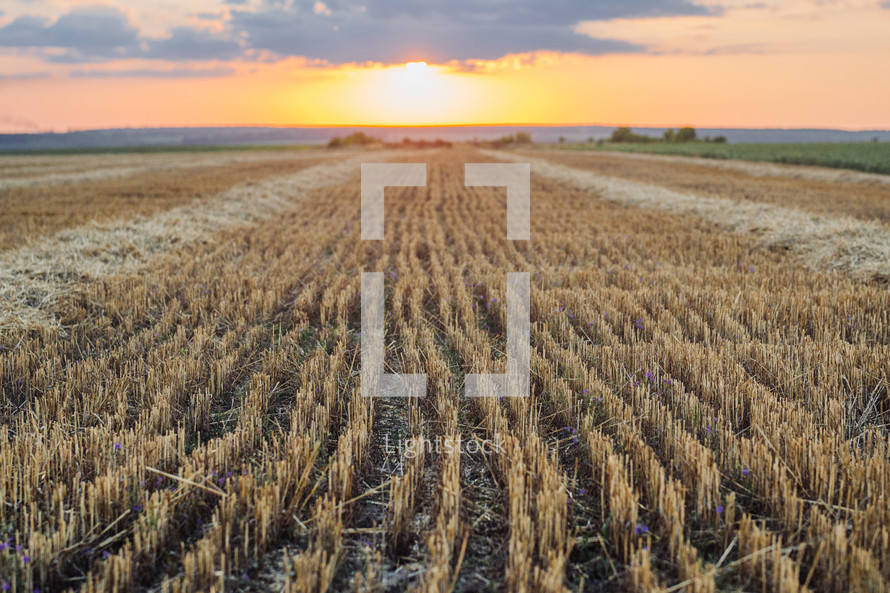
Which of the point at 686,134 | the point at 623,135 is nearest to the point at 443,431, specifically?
the point at 686,134

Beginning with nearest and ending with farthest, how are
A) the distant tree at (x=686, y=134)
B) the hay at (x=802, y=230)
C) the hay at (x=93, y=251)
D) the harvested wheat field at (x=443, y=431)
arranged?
the harvested wheat field at (x=443, y=431), the hay at (x=93, y=251), the hay at (x=802, y=230), the distant tree at (x=686, y=134)

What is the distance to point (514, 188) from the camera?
25391mm

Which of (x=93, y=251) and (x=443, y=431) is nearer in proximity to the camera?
(x=443, y=431)

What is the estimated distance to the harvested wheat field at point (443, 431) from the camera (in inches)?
110

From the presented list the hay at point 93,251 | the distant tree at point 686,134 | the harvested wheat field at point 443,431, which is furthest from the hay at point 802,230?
the distant tree at point 686,134

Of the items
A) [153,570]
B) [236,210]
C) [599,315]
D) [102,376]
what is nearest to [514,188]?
[236,210]

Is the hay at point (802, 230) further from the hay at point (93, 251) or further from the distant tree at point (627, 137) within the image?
the distant tree at point (627, 137)

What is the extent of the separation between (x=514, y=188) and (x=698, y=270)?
16866 millimetres

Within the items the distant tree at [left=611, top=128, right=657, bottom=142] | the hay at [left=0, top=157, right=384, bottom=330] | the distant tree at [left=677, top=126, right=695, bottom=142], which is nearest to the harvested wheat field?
the hay at [left=0, top=157, right=384, bottom=330]

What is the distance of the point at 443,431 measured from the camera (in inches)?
162

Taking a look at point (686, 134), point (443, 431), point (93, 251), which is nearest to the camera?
point (443, 431)

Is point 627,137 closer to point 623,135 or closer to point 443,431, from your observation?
point 623,135

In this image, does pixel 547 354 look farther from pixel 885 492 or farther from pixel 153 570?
pixel 153 570

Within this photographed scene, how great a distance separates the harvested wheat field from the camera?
2797 mm
